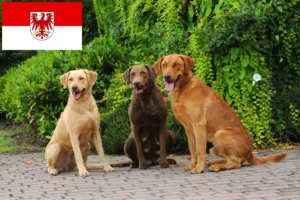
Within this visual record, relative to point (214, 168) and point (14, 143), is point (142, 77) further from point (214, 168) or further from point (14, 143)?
point (14, 143)

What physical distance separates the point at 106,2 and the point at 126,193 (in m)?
9.39

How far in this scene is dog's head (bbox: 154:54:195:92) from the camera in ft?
26.8

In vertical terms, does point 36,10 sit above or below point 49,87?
above

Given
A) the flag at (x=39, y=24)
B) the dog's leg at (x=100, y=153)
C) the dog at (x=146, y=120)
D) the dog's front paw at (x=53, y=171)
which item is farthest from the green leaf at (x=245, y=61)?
the flag at (x=39, y=24)

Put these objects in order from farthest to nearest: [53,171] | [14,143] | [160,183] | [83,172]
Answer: [14,143], [53,171], [83,172], [160,183]

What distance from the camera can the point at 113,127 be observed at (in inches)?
426

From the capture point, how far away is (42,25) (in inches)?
699

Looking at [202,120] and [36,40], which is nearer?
[202,120]

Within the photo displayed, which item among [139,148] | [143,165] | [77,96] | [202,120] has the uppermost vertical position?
[77,96]

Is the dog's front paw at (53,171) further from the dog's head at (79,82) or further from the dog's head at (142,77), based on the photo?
the dog's head at (142,77)

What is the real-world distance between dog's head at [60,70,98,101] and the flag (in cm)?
808

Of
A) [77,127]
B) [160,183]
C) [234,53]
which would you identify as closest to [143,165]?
[77,127]

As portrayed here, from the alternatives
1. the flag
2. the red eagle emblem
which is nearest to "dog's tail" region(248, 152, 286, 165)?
the flag

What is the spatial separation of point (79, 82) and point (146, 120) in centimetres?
106
